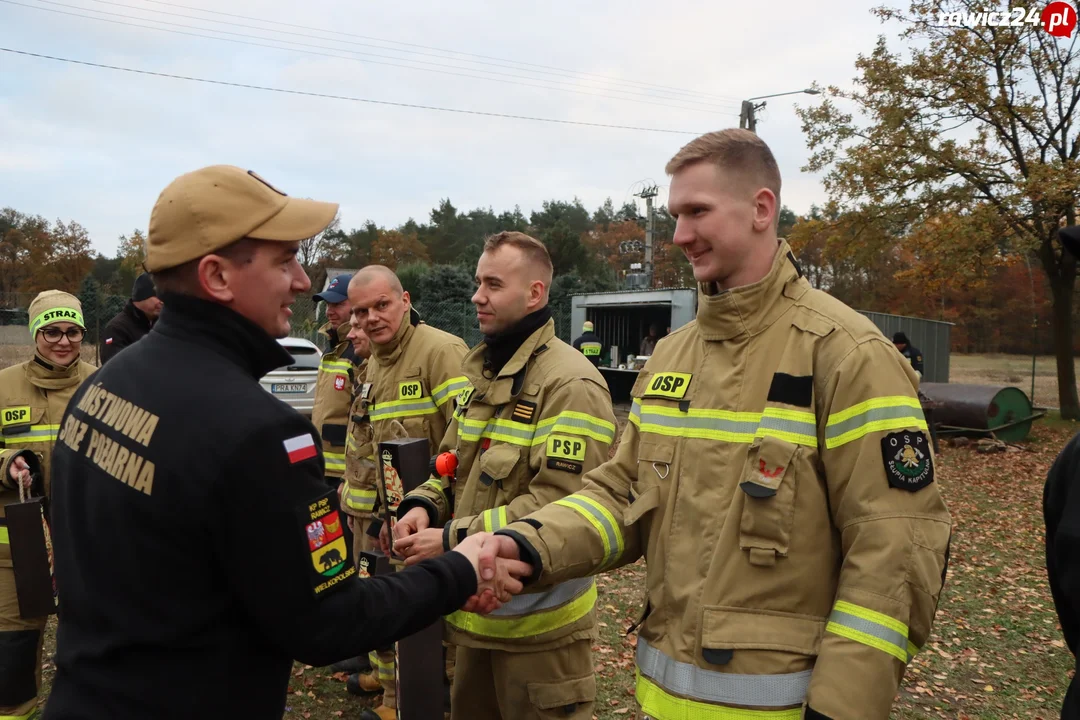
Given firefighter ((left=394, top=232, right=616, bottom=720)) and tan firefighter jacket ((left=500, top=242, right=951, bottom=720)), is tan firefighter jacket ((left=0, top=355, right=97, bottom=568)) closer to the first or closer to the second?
firefighter ((left=394, top=232, right=616, bottom=720))

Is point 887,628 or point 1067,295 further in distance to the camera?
point 1067,295

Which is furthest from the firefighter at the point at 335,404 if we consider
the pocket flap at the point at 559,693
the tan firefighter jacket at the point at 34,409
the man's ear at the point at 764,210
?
the man's ear at the point at 764,210

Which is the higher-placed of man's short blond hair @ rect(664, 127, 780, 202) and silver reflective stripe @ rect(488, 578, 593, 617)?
man's short blond hair @ rect(664, 127, 780, 202)

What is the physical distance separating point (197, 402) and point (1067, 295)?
21.4 meters

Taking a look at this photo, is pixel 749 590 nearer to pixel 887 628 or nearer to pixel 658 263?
pixel 887 628

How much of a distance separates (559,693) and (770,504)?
5.39 feet

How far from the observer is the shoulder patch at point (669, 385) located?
2.37 m

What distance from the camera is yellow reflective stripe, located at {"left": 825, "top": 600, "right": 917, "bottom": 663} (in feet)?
6.09

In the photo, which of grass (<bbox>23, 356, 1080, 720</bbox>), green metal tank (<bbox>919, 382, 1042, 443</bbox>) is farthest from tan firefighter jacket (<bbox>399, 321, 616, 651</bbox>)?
green metal tank (<bbox>919, 382, 1042, 443</bbox>)

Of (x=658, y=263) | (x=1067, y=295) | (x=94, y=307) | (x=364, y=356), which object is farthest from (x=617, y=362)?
(x=658, y=263)

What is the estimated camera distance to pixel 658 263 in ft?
175

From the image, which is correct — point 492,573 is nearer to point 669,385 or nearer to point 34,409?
point 669,385

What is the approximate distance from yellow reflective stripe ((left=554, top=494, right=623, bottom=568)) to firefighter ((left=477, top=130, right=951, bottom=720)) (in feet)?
0.04

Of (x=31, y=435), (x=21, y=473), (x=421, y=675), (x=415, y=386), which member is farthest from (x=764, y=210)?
(x=31, y=435)
